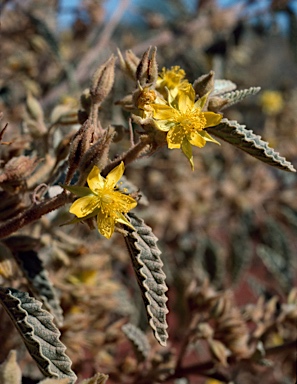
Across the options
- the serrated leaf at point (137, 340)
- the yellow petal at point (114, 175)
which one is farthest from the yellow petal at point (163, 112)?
the serrated leaf at point (137, 340)

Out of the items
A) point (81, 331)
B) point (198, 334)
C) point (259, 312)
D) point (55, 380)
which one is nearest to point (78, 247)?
point (81, 331)

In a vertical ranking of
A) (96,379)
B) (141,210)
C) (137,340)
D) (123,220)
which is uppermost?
(123,220)

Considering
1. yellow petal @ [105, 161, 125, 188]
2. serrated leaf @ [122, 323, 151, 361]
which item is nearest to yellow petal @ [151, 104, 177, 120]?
yellow petal @ [105, 161, 125, 188]

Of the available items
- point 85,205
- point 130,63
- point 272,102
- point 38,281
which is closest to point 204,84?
point 130,63

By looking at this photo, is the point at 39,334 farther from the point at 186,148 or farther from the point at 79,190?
the point at 186,148

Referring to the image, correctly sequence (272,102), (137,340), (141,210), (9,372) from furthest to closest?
1. (272,102)
2. (141,210)
3. (137,340)
4. (9,372)

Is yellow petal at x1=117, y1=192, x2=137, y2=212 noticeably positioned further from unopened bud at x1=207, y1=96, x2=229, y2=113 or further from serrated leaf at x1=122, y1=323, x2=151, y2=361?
serrated leaf at x1=122, y1=323, x2=151, y2=361
